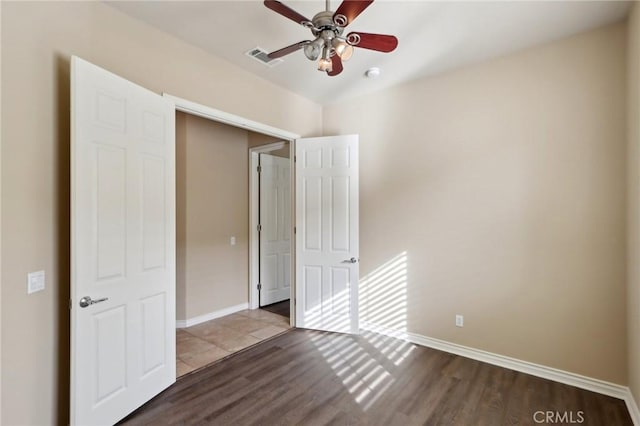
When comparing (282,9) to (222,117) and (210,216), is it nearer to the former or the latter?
(222,117)

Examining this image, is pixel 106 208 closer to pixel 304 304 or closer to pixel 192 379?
pixel 192 379

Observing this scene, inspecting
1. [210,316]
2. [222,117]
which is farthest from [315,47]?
[210,316]

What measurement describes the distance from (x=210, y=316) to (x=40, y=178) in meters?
2.85

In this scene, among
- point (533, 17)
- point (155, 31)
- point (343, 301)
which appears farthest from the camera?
point (343, 301)

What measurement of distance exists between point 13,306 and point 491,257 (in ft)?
11.7

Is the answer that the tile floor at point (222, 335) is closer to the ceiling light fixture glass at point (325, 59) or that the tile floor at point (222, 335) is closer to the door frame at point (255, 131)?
the door frame at point (255, 131)

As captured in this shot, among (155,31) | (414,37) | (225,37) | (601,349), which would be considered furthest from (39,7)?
(601,349)

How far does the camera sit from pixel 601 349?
2.40 meters

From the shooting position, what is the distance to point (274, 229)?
193 inches

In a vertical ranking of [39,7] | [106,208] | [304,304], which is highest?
[39,7]

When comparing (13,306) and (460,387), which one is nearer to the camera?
(13,306)

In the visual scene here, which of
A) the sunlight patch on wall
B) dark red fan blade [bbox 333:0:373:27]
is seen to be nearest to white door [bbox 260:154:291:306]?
the sunlight patch on wall

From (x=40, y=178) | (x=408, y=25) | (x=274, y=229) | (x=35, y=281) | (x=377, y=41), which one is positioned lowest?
(x=35, y=281)

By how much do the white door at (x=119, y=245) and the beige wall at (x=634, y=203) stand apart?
341 centimetres
